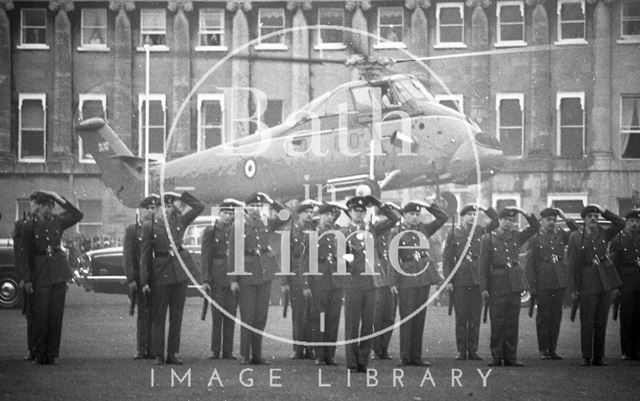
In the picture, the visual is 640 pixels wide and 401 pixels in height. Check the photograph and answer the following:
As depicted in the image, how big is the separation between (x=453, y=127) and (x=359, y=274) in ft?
32.4

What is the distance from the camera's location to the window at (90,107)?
1121 inches

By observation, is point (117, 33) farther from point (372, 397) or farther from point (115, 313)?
point (372, 397)

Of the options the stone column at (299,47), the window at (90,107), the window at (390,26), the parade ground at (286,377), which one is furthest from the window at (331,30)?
the parade ground at (286,377)

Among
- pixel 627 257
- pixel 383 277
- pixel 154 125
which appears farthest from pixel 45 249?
pixel 154 125

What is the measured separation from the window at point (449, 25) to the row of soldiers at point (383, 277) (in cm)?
1387

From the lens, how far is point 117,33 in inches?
1109

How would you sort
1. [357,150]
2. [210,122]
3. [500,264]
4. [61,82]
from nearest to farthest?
[500,264] → [357,150] → [61,82] → [210,122]

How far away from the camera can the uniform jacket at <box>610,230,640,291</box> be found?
15320 mm

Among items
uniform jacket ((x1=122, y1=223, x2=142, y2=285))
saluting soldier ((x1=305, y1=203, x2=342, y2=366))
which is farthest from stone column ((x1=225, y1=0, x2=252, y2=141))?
saluting soldier ((x1=305, y1=203, x2=342, y2=366))

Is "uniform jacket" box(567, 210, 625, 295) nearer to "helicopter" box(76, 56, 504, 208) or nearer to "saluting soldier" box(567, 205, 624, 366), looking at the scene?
"saluting soldier" box(567, 205, 624, 366)

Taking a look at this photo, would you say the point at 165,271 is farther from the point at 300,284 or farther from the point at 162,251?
the point at 300,284

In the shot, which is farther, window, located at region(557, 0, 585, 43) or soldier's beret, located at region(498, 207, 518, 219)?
window, located at region(557, 0, 585, 43)

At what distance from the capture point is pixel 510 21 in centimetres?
2842

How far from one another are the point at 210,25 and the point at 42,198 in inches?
600
